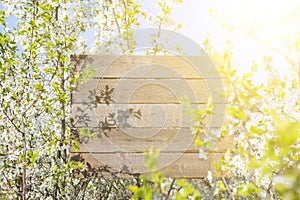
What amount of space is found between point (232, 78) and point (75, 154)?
1923 mm

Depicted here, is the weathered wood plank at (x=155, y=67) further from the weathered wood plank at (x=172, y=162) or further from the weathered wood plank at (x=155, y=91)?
the weathered wood plank at (x=172, y=162)

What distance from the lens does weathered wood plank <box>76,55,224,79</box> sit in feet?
10.4

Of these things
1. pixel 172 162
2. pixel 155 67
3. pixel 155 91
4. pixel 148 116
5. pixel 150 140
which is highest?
pixel 155 67

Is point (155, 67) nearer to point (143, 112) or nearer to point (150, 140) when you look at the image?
point (143, 112)

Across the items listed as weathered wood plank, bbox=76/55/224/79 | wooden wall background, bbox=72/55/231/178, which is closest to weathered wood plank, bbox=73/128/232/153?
wooden wall background, bbox=72/55/231/178

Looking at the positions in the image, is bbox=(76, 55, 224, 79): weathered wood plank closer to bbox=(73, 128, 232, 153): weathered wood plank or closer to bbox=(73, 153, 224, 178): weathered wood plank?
bbox=(73, 128, 232, 153): weathered wood plank

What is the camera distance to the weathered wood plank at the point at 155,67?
10.4 ft

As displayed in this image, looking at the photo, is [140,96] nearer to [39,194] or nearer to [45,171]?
[45,171]

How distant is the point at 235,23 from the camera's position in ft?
10.3

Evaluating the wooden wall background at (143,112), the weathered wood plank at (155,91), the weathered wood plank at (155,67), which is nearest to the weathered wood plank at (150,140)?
the wooden wall background at (143,112)

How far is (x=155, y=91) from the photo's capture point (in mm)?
3078

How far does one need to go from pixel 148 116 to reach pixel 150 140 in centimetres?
17

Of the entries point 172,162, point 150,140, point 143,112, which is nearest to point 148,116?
point 143,112

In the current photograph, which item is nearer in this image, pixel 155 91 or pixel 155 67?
pixel 155 91
